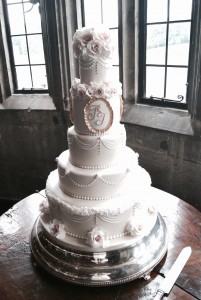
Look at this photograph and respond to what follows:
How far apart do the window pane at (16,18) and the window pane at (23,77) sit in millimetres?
593

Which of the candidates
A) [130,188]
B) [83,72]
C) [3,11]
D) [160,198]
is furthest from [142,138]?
[3,11]

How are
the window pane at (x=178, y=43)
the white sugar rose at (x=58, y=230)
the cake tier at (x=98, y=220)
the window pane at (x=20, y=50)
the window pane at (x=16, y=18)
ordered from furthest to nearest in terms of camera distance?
1. the window pane at (x=20, y=50)
2. the window pane at (x=16, y=18)
3. the window pane at (x=178, y=43)
4. the white sugar rose at (x=58, y=230)
5. the cake tier at (x=98, y=220)

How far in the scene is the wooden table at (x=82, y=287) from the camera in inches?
86.0

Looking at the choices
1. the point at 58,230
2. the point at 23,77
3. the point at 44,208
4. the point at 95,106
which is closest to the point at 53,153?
the point at 23,77

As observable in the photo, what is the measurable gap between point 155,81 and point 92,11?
53.4 inches

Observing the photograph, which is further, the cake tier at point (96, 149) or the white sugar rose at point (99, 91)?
the cake tier at point (96, 149)

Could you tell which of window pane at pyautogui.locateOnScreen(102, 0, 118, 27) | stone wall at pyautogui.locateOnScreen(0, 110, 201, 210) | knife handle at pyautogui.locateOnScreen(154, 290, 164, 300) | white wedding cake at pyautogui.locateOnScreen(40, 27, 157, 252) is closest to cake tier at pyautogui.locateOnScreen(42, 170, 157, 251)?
white wedding cake at pyautogui.locateOnScreen(40, 27, 157, 252)

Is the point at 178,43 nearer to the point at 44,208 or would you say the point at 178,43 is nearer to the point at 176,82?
the point at 176,82

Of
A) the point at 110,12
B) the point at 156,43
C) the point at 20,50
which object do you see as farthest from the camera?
the point at 20,50

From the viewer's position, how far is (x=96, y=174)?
2.28m

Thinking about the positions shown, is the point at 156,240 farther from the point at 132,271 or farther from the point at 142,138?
the point at 142,138

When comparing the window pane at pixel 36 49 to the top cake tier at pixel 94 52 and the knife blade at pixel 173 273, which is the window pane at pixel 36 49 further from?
the knife blade at pixel 173 273

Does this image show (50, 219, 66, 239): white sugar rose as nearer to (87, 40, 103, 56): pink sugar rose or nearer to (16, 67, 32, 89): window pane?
(87, 40, 103, 56): pink sugar rose

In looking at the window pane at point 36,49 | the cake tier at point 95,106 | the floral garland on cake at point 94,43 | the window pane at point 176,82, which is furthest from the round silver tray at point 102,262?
the window pane at point 36,49
